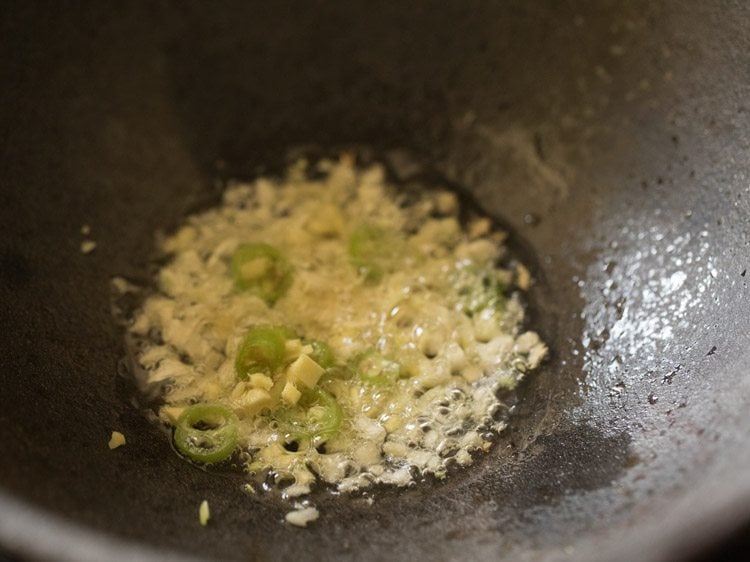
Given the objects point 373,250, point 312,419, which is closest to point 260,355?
point 312,419

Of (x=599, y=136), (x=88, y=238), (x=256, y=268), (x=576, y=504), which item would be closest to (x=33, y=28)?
(x=88, y=238)

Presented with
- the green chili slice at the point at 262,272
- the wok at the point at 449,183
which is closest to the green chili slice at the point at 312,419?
the wok at the point at 449,183

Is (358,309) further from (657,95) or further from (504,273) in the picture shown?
(657,95)

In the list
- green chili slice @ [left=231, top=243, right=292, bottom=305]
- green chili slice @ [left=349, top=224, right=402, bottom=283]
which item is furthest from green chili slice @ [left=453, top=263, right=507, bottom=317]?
green chili slice @ [left=231, top=243, right=292, bottom=305]

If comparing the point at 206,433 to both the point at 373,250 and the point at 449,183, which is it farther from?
the point at 449,183

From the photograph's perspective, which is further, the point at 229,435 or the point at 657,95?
the point at 657,95
